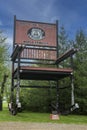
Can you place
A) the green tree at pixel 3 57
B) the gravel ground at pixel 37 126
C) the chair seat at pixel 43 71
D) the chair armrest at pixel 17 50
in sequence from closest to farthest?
the gravel ground at pixel 37 126, the chair armrest at pixel 17 50, the chair seat at pixel 43 71, the green tree at pixel 3 57

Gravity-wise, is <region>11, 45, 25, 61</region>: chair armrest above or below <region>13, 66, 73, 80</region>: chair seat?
above

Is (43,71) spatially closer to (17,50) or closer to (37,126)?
(17,50)

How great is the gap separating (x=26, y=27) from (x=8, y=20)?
2.53 feet

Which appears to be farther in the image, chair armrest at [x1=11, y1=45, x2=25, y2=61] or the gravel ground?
chair armrest at [x1=11, y1=45, x2=25, y2=61]

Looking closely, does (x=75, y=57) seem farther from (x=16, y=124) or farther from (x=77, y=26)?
(x=16, y=124)

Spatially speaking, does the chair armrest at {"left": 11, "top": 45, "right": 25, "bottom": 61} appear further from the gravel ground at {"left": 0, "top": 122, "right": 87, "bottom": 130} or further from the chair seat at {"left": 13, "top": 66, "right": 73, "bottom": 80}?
the gravel ground at {"left": 0, "top": 122, "right": 87, "bottom": 130}

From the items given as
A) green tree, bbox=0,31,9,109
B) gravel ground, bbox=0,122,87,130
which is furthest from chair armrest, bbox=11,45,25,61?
green tree, bbox=0,31,9,109

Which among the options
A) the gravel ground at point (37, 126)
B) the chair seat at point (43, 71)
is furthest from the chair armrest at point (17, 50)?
the gravel ground at point (37, 126)

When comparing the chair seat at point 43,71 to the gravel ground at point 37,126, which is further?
the chair seat at point 43,71

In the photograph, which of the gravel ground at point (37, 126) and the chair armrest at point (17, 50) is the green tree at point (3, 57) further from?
the gravel ground at point (37, 126)

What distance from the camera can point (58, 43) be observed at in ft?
26.6

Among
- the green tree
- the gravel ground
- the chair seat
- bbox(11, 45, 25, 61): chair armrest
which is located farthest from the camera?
the green tree

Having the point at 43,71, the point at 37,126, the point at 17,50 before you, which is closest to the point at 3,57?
the point at 17,50

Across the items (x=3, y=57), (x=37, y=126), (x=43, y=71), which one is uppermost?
(x=3, y=57)
